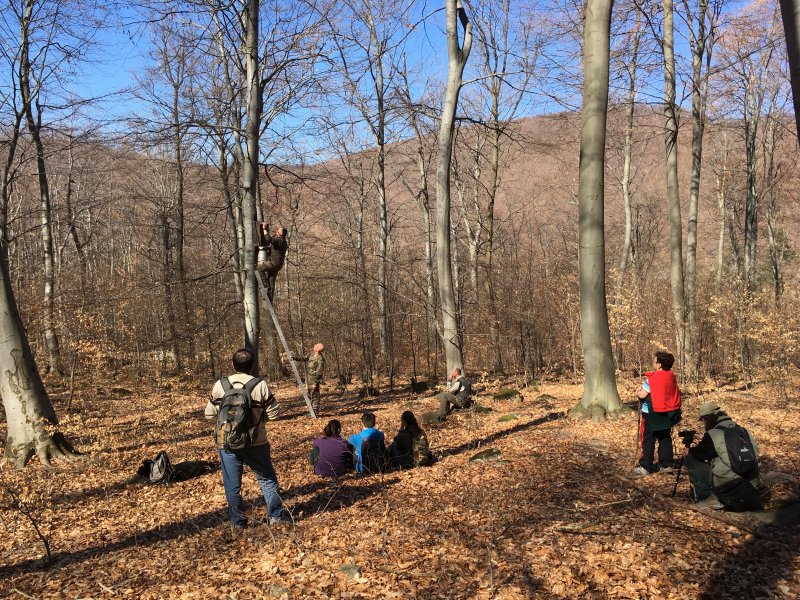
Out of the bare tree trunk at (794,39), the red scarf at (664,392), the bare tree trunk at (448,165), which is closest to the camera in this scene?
the bare tree trunk at (794,39)

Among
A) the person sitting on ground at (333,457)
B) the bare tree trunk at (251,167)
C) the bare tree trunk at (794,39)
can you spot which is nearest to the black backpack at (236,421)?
the person sitting on ground at (333,457)

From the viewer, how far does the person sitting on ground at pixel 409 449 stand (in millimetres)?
6973

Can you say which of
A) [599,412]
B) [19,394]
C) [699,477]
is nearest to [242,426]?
[699,477]

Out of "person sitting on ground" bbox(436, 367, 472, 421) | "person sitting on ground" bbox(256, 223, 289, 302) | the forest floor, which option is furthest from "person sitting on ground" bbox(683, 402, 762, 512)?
"person sitting on ground" bbox(256, 223, 289, 302)

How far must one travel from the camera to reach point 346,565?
4148 millimetres

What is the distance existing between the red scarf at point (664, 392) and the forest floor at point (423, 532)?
76cm

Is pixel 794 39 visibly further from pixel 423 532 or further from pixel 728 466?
pixel 423 532

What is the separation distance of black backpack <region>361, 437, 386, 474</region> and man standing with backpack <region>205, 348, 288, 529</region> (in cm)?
196

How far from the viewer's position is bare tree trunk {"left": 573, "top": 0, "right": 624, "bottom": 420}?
8758mm

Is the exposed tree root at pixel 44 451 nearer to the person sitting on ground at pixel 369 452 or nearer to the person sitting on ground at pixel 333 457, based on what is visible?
the person sitting on ground at pixel 333 457

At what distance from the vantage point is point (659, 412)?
19.0ft

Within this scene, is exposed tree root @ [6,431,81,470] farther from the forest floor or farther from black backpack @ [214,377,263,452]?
black backpack @ [214,377,263,452]

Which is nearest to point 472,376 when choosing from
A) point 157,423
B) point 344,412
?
point 344,412

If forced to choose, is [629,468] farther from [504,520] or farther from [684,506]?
[504,520]
